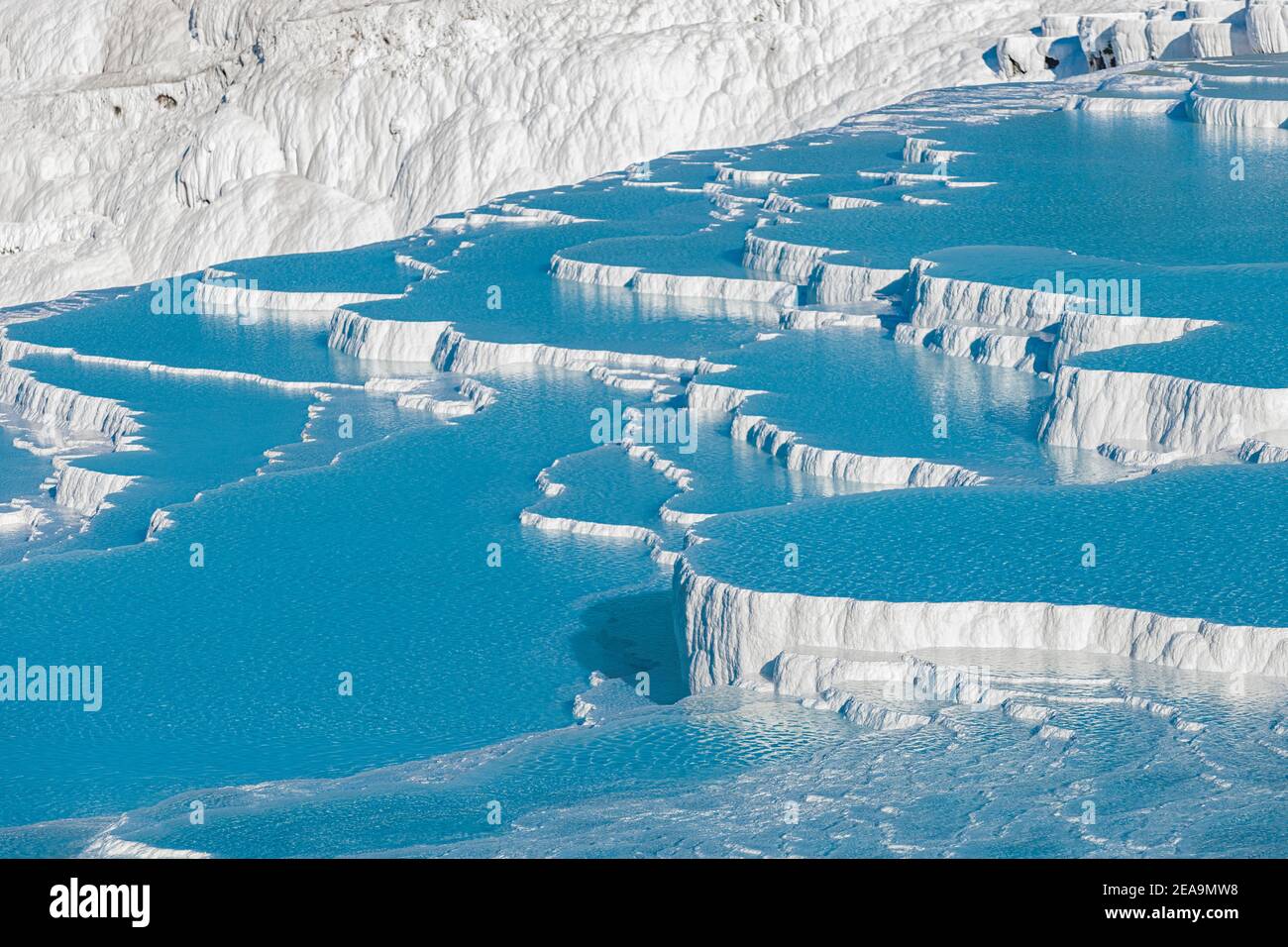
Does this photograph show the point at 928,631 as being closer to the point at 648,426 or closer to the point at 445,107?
the point at 648,426

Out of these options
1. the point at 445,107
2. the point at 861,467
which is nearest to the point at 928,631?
the point at 861,467

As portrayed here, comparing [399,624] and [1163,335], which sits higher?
[1163,335]

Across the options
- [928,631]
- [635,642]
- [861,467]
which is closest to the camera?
[928,631]

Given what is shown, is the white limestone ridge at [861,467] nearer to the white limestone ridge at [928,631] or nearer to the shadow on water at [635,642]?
the shadow on water at [635,642]

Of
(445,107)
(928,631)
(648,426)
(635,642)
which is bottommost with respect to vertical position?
(635,642)

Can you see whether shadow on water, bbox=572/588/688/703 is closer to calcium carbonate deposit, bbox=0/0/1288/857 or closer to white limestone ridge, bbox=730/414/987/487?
calcium carbonate deposit, bbox=0/0/1288/857
